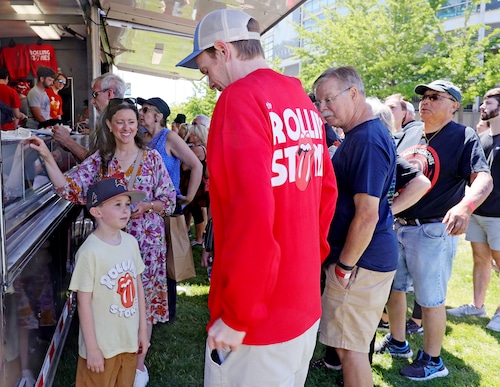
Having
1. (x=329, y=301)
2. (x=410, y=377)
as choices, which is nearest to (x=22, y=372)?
(x=329, y=301)

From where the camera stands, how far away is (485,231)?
5133mm

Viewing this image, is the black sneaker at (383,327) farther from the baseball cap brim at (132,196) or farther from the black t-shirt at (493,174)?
the baseball cap brim at (132,196)

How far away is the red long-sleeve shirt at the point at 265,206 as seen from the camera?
1421 mm

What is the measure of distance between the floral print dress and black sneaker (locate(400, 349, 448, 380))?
6.23 feet

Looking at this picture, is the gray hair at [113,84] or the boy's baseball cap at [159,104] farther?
the boy's baseball cap at [159,104]

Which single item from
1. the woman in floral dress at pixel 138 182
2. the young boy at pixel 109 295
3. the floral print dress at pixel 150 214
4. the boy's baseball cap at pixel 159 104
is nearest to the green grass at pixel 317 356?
the woman in floral dress at pixel 138 182

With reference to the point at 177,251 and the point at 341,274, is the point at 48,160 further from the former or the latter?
the point at 341,274

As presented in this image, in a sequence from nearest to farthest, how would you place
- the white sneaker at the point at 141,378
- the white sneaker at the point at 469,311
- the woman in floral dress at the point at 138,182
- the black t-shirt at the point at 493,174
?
the woman in floral dress at the point at 138,182 < the white sneaker at the point at 141,378 < the black t-shirt at the point at 493,174 < the white sneaker at the point at 469,311

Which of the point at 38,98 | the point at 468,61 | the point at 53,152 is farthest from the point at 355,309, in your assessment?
the point at 468,61

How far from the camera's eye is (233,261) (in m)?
1.42

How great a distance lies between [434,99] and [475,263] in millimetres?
2323

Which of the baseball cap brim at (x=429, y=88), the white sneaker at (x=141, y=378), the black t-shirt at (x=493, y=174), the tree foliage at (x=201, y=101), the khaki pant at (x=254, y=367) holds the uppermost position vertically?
the tree foliage at (x=201, y=101)

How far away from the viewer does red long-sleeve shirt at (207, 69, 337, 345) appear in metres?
1.42

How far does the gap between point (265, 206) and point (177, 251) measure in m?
2.66
